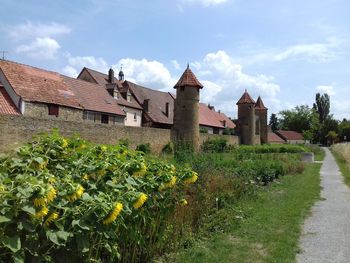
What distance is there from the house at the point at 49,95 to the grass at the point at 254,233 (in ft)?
73.0

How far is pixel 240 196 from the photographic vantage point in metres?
11.5

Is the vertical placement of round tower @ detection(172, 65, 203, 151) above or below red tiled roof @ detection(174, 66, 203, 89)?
below

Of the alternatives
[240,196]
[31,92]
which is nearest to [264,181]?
[240,196]

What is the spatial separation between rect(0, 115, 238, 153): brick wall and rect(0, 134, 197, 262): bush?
9.50 m

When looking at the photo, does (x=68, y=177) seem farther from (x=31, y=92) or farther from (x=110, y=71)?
(x=110, y=71)

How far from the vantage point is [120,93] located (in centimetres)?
4897

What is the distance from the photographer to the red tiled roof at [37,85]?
30.3 metres

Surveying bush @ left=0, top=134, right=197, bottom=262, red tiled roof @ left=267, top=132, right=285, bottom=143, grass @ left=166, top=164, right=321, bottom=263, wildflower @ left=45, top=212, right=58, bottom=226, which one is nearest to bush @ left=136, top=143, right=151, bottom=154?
grass @ left=166, top=164, right=321, bottom=263

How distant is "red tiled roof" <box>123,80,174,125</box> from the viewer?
51281 mm

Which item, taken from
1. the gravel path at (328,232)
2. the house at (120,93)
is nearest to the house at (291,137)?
the house at (120,93)

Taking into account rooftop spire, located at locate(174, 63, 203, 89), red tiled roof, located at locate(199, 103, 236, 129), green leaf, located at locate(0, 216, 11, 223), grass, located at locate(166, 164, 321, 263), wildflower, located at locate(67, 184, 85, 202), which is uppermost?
rooftop spire, located at locate(174, 63, 203, 89)

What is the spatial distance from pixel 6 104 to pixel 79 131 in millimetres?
7149

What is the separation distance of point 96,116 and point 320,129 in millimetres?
96760

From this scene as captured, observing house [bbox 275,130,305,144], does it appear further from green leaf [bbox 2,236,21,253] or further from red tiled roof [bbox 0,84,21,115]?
green leaf [bbox 2,236,21,253]
